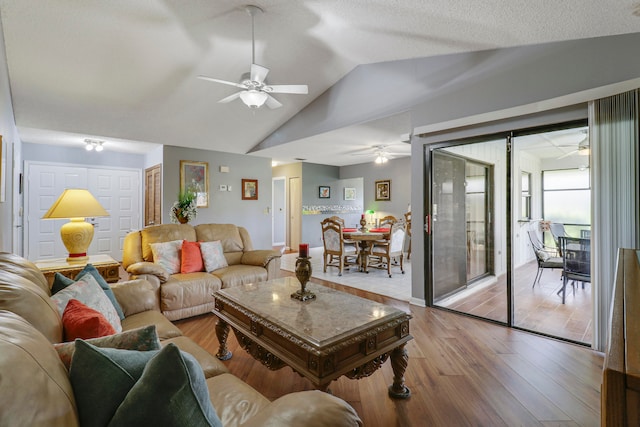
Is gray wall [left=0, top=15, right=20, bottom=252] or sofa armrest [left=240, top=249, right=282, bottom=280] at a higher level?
gray wall [left=0, top=15, right=20, bottom=252]

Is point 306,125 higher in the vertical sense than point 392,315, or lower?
higher

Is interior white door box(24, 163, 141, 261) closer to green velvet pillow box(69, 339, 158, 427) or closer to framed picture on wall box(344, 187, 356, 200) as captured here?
framed picture on wall box(344, 187, 356, 200)

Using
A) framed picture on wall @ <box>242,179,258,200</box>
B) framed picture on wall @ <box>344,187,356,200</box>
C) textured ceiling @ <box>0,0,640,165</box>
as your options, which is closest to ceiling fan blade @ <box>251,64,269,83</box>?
textured ceiling @ <box>0,0,640,165</box>

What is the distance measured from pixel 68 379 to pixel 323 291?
171 centimetres

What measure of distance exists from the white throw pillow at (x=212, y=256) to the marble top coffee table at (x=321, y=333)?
133cm

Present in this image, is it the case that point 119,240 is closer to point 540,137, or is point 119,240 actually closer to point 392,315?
point 392,315

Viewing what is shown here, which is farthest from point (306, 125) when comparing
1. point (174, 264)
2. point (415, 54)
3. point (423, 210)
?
point (174, 264)

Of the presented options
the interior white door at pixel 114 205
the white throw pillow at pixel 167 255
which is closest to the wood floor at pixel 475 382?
the white throw pillow at pixel 167 255

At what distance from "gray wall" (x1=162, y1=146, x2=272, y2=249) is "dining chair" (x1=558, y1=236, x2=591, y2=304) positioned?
5.23 m

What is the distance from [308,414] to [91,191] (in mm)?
6861

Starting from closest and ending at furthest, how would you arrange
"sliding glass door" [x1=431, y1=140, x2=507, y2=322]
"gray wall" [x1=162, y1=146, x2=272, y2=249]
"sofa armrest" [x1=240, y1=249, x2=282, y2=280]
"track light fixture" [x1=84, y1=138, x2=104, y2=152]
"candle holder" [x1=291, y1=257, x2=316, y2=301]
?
"candle holder" [x1=291, y1=257, x2=316, y2=301]
"sliding glass door" [x1=431, y1=140, x2=507, y2=322]
"sofa armrest" [x1=240, y1=249, x2=282, y2=280]
"track light fixture" [x1=84, y1=138, x2=104, y2=152]
"gray wall" [x1=162, y1=146, x2=272, y2=249]

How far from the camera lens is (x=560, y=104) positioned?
8.04 feet

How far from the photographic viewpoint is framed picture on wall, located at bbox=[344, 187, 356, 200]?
8742 mm

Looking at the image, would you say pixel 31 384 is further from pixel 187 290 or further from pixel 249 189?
pixel 249 189
